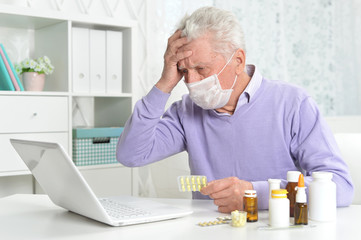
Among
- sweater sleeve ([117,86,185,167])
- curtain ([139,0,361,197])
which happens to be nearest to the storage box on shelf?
curtain ([139,0,361,197])

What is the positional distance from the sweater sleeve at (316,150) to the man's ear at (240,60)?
232 mm

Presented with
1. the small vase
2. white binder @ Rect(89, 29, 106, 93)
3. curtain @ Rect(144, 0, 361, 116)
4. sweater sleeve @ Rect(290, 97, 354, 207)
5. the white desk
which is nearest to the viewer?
the white desk

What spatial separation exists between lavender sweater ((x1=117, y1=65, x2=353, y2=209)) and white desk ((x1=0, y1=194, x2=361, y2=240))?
322 millimetres

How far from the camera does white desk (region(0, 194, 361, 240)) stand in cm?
98

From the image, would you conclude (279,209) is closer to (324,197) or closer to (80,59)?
(324,197)

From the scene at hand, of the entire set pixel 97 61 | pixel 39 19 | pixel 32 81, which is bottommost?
pixel 32 81

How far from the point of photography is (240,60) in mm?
1582

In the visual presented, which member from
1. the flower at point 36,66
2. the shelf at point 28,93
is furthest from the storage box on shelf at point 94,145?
the flower at point 36,66

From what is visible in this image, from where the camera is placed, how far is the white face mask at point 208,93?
5.01ft

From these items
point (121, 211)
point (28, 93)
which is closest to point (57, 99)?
point (28, 93)

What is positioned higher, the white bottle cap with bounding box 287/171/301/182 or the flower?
the flower

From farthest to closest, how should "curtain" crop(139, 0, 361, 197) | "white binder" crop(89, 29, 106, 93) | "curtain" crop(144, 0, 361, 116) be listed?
1. "curtain" crop(144, 0, 361, 116)
2. "curtain" crop(139, 0, 361, 197)
3. "white binder" crop(89, 29, 106, 93)

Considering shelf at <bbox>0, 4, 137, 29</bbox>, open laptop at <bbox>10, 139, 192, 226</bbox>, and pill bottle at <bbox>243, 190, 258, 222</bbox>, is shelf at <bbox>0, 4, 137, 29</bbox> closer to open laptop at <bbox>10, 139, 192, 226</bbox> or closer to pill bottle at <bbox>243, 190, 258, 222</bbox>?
open laptop at <bbox>10, 139, 192, 226</bbox>

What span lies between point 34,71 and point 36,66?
0.03 meters
